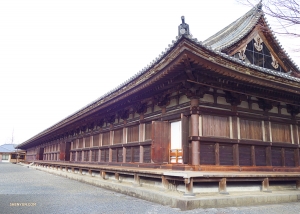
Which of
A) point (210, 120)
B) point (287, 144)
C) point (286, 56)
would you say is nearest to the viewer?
point (210, 120)

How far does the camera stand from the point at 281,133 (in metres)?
11.3

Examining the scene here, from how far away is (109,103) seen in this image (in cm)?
1342

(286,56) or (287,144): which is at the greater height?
(286,56)

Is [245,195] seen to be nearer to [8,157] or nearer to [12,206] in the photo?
[12,206]

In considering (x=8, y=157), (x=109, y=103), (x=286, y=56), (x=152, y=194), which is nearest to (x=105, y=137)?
(x=109, y=103)

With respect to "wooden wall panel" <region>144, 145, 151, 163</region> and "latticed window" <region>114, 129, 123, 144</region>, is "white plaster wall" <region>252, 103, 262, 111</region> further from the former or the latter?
"latticed window" <region>114, 129, 123, 144</region>

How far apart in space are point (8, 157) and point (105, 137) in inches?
3031

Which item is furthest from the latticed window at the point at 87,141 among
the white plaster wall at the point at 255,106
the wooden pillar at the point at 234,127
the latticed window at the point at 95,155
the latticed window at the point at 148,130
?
the white plaster wall at the point at 255,106

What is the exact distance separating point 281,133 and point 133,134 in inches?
264

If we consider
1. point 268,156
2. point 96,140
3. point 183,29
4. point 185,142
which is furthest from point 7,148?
point 183,29

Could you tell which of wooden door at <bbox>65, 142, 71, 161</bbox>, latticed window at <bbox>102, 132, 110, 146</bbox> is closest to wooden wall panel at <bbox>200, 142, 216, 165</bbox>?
latticed window at <bbox>102, 132, 110, 146</bbox>

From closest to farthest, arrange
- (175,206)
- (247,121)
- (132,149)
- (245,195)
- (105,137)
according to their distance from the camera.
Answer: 1. (175,206)
2. (245,195)
3. (247,121)
4. (132,149)
5. (105,137)

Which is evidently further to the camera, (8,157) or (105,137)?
(8,157)

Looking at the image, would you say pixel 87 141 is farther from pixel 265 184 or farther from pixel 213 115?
pixel 265 184
